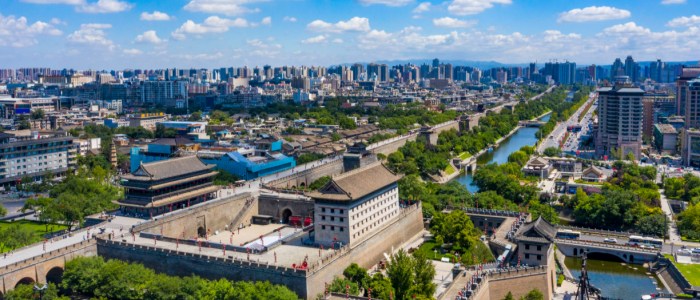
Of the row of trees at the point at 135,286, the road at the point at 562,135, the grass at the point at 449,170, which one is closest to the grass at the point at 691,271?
the row of trees at the point at 135,286

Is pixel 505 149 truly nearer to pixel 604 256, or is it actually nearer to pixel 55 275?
pixel 604 256

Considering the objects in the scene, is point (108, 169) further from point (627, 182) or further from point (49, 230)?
point (627, 182)

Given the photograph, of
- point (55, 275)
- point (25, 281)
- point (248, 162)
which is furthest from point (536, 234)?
point (248, 162)

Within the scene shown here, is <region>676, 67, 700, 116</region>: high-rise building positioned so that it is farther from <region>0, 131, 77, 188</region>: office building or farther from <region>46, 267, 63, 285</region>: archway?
<region>46, 267, 63, 285</region>: archway

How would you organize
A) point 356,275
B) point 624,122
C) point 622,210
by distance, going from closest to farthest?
point 356,275
point 622,210
point 624,122

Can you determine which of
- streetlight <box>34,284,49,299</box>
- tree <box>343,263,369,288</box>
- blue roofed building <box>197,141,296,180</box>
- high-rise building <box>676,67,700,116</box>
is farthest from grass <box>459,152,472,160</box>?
streetlight <box>34,284,49,299</box>

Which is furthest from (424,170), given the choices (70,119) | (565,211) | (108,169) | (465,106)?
(465,106)

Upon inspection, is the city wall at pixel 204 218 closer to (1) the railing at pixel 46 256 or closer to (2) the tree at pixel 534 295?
(1) the railing at pixel 46 256
